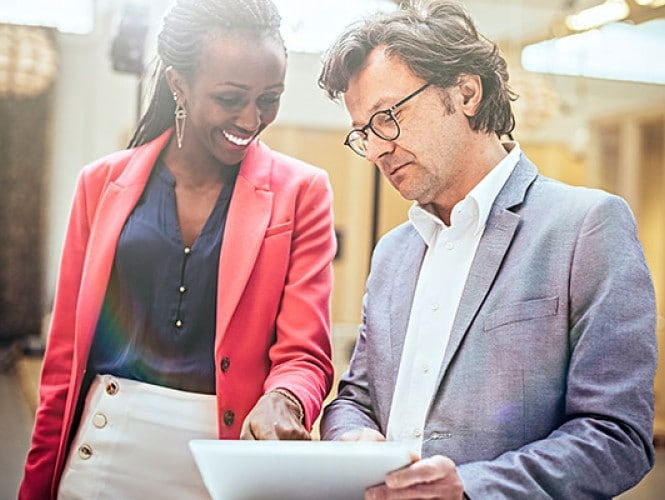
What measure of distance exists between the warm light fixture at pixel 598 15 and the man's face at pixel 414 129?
10.5ft

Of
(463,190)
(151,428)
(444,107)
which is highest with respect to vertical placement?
(444,107)

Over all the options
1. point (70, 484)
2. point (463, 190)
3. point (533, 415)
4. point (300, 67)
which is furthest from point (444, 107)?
point (300, 67)

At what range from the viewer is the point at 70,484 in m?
1.75

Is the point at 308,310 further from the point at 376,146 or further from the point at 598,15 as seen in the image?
the point at 598,15

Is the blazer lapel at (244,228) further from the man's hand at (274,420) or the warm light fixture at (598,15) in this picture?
the warm light fixture at (598,15)

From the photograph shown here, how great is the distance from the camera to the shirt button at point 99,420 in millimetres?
1731

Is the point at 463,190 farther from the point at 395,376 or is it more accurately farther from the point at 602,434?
the point at 602,434

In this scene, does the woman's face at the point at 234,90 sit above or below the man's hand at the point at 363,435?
above

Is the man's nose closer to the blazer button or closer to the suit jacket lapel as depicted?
the suit jacket lapel

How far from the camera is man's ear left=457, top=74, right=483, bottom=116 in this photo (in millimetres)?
1625

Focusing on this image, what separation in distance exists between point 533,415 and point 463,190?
1.34ft

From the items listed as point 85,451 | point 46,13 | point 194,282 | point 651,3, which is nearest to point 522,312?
point 194,282

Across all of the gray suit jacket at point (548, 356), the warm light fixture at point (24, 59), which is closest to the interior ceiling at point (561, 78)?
the warm light fixture at point (24, 59)

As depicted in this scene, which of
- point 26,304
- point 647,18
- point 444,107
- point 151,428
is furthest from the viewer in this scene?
point 26,304
